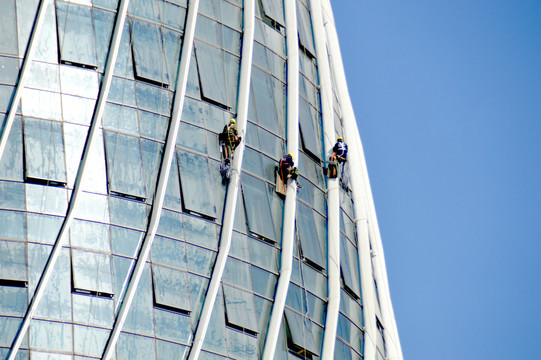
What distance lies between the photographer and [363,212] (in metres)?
69.3

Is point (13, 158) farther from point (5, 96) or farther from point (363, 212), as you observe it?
point (363, 212)

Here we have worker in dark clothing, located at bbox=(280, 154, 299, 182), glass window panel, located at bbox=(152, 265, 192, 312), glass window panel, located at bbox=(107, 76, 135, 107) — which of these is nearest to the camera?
glass window panel, located at bbox=(152, 265, 192, 312)

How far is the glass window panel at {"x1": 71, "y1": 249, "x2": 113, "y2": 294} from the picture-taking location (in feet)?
184

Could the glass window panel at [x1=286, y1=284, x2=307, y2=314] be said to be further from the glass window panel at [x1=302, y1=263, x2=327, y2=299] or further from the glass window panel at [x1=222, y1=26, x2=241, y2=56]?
the glass window panel at [x1=222, y1=26, x2=241, y2=56]

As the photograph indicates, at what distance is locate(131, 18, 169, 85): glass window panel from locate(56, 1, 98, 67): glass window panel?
205 centimetres

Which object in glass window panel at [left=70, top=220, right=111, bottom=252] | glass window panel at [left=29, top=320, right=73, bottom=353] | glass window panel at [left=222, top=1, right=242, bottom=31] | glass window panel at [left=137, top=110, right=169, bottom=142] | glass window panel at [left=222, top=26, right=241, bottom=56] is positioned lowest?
glass window panel at [left=29, top=320, right=73, bottom=353]

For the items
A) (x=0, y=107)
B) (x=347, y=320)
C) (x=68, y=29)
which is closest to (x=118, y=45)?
(x=68, y=29)

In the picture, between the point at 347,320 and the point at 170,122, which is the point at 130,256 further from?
the point at 347,320

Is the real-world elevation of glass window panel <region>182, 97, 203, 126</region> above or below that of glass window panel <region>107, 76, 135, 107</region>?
above

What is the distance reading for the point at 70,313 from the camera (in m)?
55.1

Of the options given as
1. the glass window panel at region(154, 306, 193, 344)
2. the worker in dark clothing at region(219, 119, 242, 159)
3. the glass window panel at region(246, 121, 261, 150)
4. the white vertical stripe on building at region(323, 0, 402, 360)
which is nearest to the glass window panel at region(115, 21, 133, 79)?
the worker in dark clothing at region(219, 119, 242, 159)

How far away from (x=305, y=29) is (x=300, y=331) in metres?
18.1

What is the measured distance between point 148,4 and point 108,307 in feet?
52.2

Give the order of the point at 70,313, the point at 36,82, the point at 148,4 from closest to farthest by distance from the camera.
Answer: the point at 70,313 < the point at 36,82 < the point at 148,4
